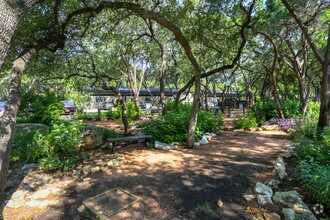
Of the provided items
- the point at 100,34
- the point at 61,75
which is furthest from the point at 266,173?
the point at 61,75

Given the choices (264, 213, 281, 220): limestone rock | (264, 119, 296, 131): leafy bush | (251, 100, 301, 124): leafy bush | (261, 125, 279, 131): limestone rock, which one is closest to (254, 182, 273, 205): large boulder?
(264, 213, 281, 220): limestone rock

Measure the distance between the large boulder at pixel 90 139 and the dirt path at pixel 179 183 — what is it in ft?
2.31

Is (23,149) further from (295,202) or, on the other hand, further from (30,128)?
(295,202)

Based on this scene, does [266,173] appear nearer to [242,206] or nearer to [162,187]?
[242,206]

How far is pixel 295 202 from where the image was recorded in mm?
2486

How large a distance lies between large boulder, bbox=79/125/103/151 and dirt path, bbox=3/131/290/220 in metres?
0.71

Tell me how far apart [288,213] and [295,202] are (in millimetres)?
265

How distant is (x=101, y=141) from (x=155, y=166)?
2.70 meters

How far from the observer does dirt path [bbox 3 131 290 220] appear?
262cm

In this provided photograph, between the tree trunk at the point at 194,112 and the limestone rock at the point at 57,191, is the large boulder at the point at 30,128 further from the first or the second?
the tree trunk at the point at 194,112

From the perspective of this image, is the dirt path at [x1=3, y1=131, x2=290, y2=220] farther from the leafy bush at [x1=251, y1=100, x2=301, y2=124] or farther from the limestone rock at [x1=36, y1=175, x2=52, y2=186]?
the leafy bush at [x1=251, y1=100, x2=301, y2=124]

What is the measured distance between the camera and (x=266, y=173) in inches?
143

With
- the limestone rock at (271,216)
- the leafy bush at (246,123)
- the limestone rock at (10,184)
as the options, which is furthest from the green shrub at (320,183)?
the leafy bush at (246,123)

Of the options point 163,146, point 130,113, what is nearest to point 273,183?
point 163,146
